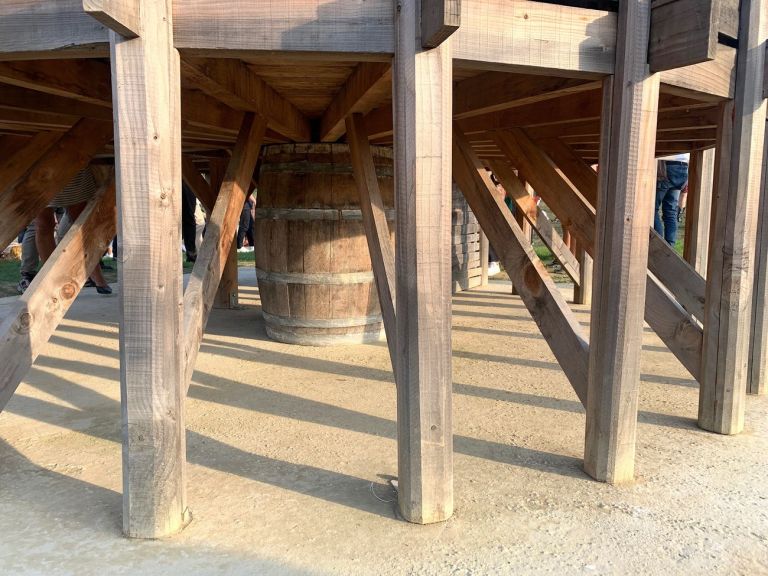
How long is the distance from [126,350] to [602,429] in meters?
2.01

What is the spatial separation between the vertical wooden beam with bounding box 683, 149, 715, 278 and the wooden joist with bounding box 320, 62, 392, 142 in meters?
3.60

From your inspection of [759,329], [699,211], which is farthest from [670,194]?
[759,329]

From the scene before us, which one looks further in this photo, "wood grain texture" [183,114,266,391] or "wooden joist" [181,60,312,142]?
"wooden joist" [181,60,312,142]

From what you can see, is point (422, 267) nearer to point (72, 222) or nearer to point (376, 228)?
point (376, 228)

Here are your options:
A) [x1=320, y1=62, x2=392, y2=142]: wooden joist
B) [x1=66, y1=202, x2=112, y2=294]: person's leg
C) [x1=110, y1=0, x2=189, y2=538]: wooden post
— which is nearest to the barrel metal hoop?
[x1=320, y1=62, x2=392, y2=142]: wooden joist

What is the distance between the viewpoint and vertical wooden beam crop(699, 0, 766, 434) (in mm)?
3080

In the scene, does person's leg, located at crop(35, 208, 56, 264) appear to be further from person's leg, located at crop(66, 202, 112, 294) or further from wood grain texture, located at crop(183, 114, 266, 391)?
wood grain texture, located at crop(183, 114, 266, 391)

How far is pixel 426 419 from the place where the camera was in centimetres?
234

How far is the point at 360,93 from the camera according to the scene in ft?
10.8

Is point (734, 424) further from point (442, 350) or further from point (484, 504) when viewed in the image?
point (442, 350)

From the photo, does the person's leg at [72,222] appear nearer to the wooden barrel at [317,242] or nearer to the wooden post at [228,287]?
the wooden post at [228,287]

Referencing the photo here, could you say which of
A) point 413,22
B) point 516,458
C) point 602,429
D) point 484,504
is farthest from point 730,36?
point 484,504

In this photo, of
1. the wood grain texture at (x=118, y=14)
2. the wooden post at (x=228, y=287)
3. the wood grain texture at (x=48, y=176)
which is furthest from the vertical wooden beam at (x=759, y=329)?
the wooden post at (x=228, y=287)

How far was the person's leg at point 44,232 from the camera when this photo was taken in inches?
287
